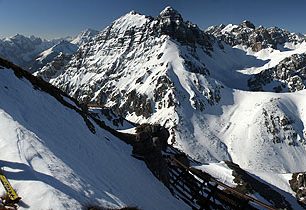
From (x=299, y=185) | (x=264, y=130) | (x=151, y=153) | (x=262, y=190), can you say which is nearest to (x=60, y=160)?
(x=151, y=153)

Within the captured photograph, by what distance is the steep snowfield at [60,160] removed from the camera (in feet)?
58.4

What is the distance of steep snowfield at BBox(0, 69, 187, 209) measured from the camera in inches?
701

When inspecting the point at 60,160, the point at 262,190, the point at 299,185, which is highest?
the point at 299,185

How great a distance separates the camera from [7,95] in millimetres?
28391

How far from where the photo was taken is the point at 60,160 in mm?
21422

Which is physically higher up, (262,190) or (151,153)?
(262,190)

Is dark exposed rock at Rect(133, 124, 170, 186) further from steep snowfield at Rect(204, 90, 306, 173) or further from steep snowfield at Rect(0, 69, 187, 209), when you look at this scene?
steep snowfield at Rect(204, 90, 306, 173)

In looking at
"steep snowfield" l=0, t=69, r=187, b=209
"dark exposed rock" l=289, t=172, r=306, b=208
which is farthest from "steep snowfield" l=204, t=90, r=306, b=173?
"steep snowfield" l=0, t=69, r=187, b=209

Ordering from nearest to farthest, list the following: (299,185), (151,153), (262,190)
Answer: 1. (151,153)
2. (262,190)
3. (299,185)

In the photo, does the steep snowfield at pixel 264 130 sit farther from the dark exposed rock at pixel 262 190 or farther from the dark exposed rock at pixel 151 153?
the dark exposed rock at pixel 151 153

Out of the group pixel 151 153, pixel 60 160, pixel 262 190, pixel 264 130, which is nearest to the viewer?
pixel 60 160

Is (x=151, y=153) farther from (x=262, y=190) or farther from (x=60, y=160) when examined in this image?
(x=262, y=190)

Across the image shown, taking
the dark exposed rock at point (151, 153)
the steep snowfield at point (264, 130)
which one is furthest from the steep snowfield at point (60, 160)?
the steep snowfield at point (264, 130)

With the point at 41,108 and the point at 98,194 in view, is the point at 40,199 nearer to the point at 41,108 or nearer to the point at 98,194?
the point at 98,194
